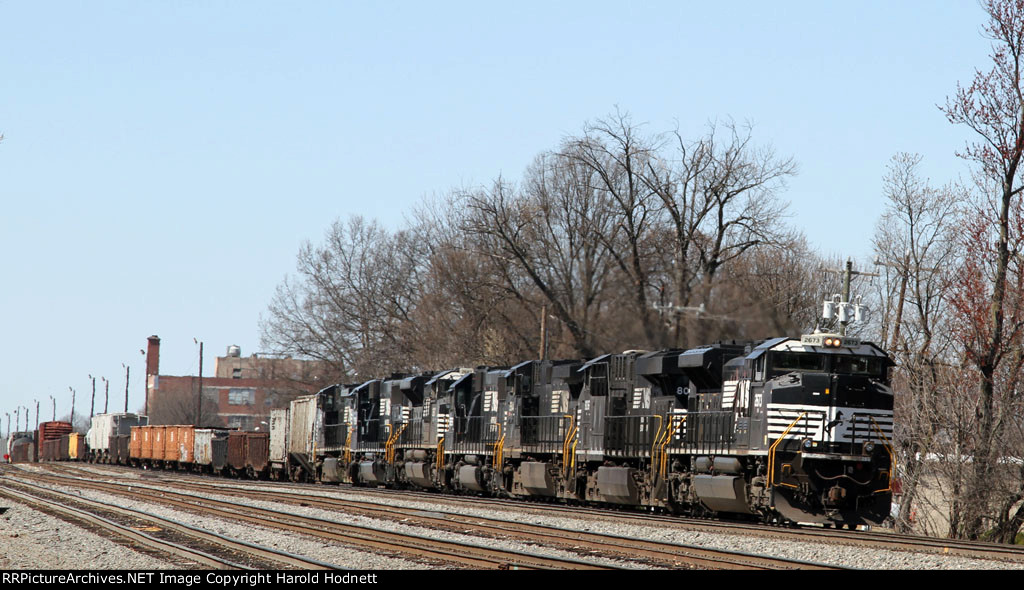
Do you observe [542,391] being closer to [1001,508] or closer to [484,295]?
[1001,508]

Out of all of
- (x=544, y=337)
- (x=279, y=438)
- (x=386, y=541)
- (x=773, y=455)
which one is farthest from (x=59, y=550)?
(x=279, y=438)

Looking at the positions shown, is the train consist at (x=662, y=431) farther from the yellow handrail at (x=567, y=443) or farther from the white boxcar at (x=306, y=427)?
the white boxcar at (x=306, y=427)

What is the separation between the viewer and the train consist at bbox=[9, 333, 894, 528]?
1927cm

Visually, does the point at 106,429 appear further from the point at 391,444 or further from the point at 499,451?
the point at 499,451

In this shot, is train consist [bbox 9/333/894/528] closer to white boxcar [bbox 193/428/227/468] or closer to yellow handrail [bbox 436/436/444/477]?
yellow handrail [bbox 436/436/444/477]

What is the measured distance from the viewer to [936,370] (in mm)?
26625

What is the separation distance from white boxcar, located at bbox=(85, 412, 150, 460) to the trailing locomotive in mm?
36276

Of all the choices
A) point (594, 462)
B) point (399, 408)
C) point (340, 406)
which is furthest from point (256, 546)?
point (340, 406)

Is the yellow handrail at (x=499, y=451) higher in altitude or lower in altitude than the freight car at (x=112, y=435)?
higher

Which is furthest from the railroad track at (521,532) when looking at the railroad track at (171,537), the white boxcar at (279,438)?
the white boxcar at (279,438)

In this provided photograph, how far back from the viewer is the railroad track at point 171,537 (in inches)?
511

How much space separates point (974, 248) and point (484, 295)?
25.3 metres

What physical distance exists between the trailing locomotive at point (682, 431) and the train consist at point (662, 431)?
28 millimetres

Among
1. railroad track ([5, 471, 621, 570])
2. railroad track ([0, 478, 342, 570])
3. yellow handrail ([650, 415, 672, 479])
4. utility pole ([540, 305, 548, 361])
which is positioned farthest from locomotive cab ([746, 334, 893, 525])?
utility pole ([540, 305, 548, 361])
